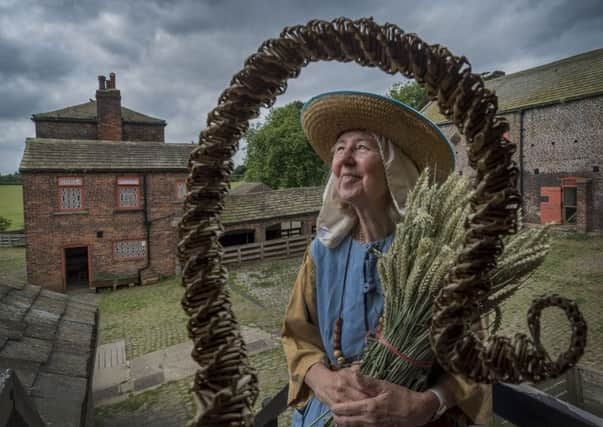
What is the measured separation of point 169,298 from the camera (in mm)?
11352

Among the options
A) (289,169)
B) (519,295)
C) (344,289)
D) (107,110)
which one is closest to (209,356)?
(344,289)

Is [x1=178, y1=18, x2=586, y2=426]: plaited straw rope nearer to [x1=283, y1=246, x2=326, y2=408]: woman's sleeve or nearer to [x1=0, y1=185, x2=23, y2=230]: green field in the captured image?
[x1=283, y1=246, x2=326, y2=408]: woman's sleeve

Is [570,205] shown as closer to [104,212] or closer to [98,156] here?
[104,212]

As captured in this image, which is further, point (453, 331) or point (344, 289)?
point (344, 289)

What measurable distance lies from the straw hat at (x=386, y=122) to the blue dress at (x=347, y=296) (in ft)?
1.18

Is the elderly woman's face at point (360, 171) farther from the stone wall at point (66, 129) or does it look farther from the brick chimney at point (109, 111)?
the stone wall at point (66, 129)

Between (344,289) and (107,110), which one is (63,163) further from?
(344,289)

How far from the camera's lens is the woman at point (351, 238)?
137 cm

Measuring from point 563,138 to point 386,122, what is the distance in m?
17.9

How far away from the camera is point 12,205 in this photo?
38.4 metres

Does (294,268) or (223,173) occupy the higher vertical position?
(223,173)

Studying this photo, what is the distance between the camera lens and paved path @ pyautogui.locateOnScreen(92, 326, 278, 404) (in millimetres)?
6418

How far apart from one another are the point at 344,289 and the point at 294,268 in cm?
1255

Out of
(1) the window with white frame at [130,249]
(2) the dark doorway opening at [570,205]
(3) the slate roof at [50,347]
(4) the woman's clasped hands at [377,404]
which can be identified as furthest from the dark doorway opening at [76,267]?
(2) the dark doorway opening at [570,205]
